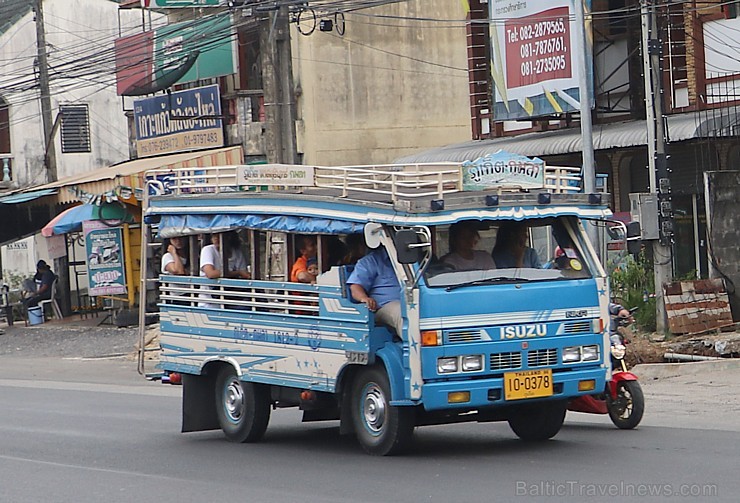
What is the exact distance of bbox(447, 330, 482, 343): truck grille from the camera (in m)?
10.1

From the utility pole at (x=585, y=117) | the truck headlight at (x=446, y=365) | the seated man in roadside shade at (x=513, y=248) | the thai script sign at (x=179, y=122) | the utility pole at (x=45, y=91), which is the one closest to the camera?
the truck headlight at (x=446, y=365)

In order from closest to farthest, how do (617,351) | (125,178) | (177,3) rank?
(617,351) < (125,178) < (177,3)

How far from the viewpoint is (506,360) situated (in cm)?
1027

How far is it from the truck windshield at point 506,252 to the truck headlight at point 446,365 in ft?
1.95

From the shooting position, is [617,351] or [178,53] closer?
[617,351]

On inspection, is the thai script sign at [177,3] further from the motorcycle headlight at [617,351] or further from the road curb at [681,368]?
the motorcycle headlight at [617,351]

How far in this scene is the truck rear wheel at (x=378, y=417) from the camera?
10.5m

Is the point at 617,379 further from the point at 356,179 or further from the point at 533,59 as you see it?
the point at 533,59

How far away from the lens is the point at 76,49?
4019 centimetres

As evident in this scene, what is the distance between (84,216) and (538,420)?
65.9 feet

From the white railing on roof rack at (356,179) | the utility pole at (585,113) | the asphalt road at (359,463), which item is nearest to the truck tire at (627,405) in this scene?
Answer: the asphalt road at (359,463)

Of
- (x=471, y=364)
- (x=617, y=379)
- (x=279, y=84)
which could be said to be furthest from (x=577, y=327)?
(x=279, y=84)

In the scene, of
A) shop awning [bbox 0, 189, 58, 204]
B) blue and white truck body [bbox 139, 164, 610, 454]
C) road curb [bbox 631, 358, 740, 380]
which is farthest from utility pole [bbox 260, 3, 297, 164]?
blue and white truck body [bbox 139, 164, 610, 454]

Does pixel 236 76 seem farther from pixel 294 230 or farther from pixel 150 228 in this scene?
pixel 294 230
